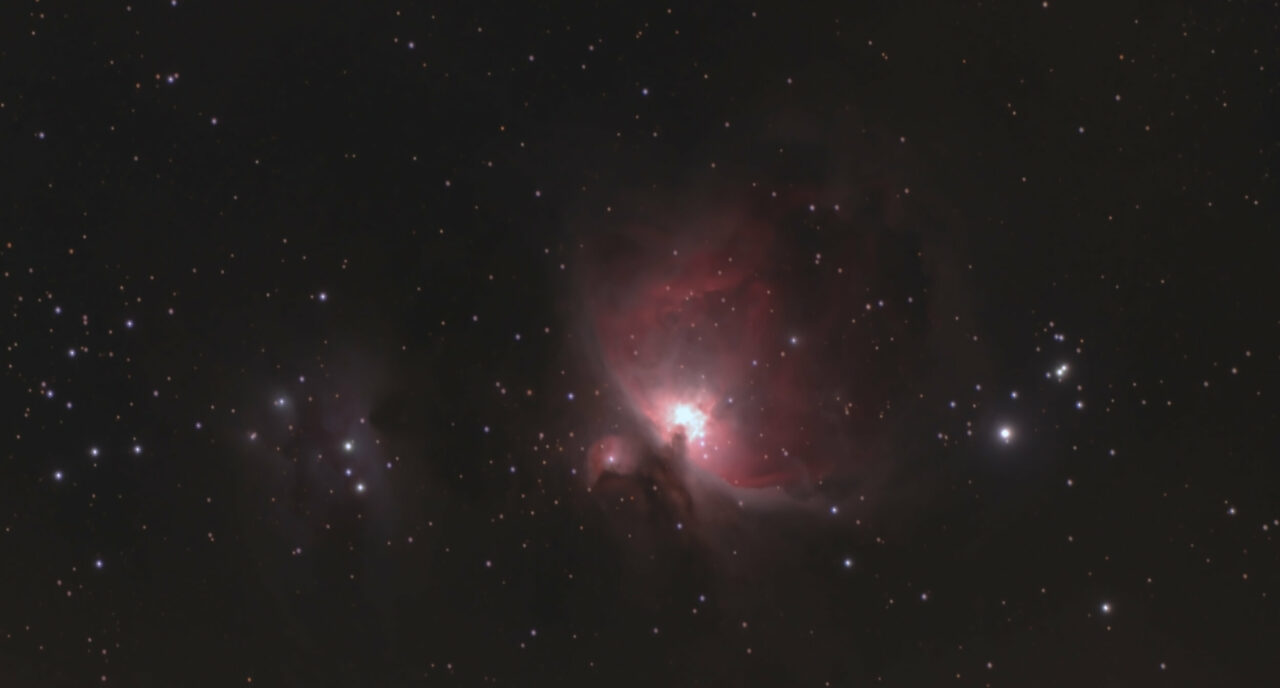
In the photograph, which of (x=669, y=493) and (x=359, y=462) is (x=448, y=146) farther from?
(x=669, y=493)

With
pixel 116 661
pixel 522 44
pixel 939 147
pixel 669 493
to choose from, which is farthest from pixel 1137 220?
pixel 116 661

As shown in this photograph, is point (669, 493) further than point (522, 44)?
Yes

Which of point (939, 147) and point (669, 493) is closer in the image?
point (939, 147)

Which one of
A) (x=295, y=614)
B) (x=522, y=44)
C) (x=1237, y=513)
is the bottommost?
(x=295, y=614)

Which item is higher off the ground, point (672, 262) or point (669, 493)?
point (672, 262)

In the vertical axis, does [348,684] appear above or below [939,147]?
below

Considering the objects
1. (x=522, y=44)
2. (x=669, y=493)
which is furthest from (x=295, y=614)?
(x=522, y=44)

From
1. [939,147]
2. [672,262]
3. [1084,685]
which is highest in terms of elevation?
[939,147]

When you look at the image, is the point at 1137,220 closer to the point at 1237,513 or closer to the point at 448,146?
the point at 1237,513
